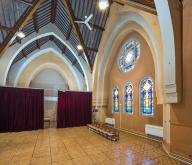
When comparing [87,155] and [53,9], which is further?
[53,9]

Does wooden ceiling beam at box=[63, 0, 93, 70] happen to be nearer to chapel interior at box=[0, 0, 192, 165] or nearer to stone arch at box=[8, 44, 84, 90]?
chapel interior at box=[0, 0, 192, 165]

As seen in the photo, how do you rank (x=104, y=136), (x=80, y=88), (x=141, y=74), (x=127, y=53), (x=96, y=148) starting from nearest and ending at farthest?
(x=96, y=148) < (x=104, y=136) < (x=141, y=74) < (x=127, y=53) < (x=80, y=88)

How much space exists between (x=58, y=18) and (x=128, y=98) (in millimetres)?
6805

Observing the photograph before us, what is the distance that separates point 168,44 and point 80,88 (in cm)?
1060

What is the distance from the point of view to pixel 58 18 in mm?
10766

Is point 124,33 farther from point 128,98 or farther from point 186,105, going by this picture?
point 186,105

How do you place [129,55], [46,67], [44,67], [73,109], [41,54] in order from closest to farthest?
1. [129,55]
2. [73,109]
3. [41,54]
4. [44,67]
5. [46,67]

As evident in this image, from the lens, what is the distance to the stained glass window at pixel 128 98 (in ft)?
26.2

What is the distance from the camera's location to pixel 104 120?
33.0ft

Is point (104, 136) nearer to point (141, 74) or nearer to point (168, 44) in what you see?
point (141, 74)

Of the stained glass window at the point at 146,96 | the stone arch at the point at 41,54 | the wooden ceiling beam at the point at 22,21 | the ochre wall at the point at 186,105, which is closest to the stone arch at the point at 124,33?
the ochre wall at the point at 186,105

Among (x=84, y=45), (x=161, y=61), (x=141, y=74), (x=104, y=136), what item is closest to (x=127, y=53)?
(x=141, y=74)

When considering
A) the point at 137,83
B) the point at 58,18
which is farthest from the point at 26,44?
the point at 137,83

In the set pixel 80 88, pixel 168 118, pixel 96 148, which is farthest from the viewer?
pixel 80 88
